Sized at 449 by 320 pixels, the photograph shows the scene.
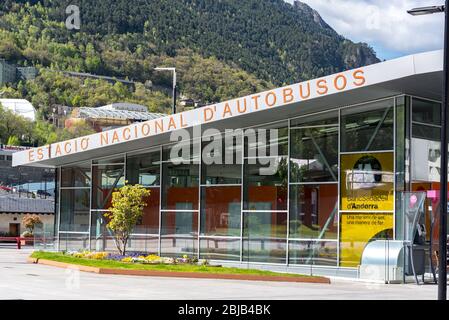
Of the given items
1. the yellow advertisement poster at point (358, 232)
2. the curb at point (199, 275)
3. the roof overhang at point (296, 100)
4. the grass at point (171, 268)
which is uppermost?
the roof overhang at point (296, 100)

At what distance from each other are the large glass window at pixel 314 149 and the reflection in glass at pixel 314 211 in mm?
368

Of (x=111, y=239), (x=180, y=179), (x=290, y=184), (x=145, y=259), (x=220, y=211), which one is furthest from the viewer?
(x=111, y=239)

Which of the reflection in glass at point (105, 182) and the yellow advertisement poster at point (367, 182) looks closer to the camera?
the yellow advertisement poster at point (367, 182)

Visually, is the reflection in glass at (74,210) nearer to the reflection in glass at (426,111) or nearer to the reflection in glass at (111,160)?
the reflection in glass at (111,160)

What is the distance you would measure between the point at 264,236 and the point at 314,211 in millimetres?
2606

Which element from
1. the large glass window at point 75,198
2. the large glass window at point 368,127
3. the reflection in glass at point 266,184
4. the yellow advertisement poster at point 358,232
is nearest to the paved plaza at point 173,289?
the yellow advertisement poster at point 358,232

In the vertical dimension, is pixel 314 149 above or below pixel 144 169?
above

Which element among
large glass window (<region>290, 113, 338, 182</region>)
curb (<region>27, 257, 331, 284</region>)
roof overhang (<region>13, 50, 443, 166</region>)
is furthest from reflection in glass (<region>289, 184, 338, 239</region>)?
curb (<region>27, 257, 331, 284</region>)

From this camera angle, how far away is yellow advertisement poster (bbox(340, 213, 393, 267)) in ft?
88.6

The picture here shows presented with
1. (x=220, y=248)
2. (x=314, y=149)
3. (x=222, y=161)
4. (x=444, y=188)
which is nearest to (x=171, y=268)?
(x=220, y=248)

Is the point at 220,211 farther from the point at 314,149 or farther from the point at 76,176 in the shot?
the point at 76,176

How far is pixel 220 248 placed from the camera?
3262 cm

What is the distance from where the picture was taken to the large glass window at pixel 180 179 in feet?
112

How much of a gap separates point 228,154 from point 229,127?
3.63ft
